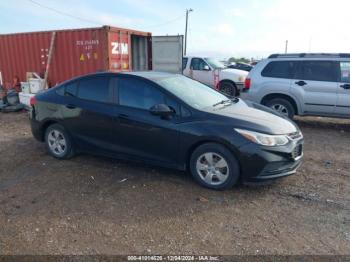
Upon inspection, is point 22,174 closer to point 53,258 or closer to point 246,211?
point 53,258

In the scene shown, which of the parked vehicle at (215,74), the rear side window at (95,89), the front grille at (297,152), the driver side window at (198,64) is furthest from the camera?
the driver side window at (198,64)

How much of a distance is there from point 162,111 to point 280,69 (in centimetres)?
488

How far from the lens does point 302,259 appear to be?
3.03 metres

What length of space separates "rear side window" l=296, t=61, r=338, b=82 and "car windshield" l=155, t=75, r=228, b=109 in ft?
11.3

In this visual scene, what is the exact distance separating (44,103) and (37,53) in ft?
19.4

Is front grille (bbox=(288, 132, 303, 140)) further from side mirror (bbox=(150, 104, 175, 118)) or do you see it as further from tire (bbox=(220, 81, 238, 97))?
tire (bbox=(220, 81, 238, 97))

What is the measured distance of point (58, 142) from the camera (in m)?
5.73

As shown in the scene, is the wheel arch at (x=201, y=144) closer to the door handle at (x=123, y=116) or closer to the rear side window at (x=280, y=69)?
the door handle at (x=123, y=116)

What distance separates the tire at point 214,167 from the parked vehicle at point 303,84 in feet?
14.4

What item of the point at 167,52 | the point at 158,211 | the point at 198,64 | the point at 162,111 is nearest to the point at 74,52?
the point at 167,52

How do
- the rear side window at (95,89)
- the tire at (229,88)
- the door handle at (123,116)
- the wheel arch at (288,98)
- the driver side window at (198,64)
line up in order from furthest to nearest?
the driver side window at (198,64)
the tire at (229,88)
the wheel arch at (288,98)
the rear side window at (95,89)
the door handle at (123,116)

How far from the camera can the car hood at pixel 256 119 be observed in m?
4.29

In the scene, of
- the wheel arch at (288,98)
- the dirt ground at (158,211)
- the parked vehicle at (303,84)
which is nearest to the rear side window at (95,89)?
the dirt ground at (158,211)

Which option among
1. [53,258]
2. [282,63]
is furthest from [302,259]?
[282,63]
